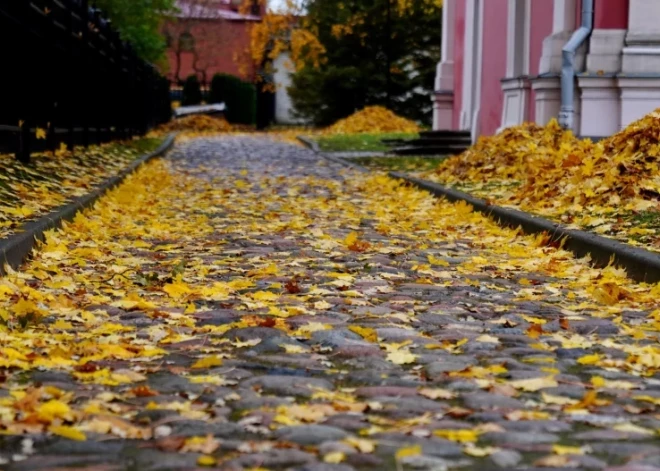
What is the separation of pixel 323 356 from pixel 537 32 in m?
15.0

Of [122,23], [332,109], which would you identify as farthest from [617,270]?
[332,109]

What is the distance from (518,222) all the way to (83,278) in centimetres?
429

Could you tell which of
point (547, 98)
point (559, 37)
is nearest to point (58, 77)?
point (547, 98)

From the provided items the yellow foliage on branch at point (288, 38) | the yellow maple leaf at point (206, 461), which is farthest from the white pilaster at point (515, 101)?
the yellow foliage on branch at point (288, 38)

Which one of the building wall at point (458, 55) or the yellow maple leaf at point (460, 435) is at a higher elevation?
the building wall at point (458, 55)

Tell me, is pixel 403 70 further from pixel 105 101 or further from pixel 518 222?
pixel 518 222

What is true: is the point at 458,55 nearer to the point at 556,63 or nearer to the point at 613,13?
the point at 556,63

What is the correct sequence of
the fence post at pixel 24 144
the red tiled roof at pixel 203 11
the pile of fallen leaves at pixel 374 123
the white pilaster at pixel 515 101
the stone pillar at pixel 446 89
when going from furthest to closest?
the red tiled roof at pixel 203 11 < the pile of fallen leaves at pixel 374 123 < the stone pillar at pixel 446 89 < the white pilaster at pixel 515 101 < the fence post at pixel 24 144

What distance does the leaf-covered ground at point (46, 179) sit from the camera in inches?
347

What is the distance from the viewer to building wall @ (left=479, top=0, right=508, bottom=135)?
21.7 m

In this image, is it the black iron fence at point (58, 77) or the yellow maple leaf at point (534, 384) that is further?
the black iron fence at point (58, 77)

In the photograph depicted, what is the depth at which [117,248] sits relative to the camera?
8.50 meters

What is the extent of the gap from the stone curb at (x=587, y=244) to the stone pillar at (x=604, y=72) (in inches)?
175

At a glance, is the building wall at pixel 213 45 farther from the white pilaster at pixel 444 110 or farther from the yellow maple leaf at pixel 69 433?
the yellow maple leaf at pixel 69 433
